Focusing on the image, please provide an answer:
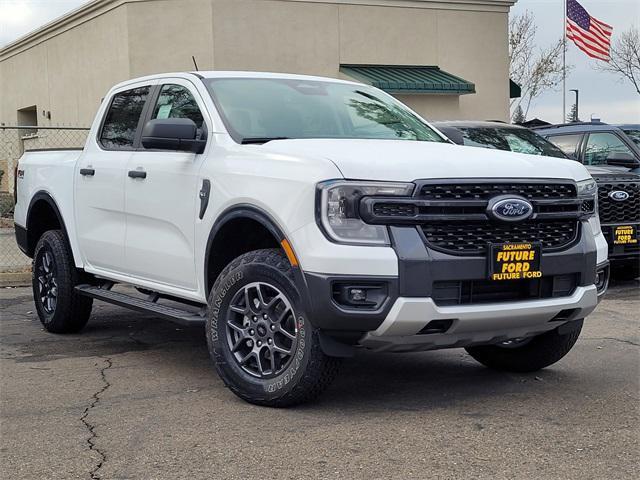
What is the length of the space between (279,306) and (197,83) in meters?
1.91

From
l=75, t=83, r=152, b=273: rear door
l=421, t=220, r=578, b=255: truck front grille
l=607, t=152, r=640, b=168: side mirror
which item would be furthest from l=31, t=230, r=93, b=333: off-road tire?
l=607, t=152, r=640, b=168: side mirror

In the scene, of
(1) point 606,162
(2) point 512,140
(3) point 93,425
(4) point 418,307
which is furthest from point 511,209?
(1) point 606,162

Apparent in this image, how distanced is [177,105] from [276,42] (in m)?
15.2

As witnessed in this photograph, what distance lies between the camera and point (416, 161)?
4836 millimetres

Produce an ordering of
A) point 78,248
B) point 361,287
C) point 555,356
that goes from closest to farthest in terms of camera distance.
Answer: point 361,287 → point 555,356 → point 78,248

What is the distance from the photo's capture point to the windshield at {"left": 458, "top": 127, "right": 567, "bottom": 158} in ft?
32.9

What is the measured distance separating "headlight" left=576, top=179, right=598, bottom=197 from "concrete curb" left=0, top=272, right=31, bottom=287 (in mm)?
7586

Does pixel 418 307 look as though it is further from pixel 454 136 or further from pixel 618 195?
pixel 618 195

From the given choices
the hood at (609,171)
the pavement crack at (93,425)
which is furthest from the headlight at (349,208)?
the hood at (609,171)

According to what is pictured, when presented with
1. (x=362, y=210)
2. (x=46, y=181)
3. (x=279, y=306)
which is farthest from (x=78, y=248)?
(x=362, y=210)

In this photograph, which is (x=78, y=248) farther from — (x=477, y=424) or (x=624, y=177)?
(x=624, y=177)

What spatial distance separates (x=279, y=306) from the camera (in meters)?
4.99

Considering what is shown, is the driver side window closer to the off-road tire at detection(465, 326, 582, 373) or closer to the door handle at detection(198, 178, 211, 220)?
the off-road tire at detection(465, 326, 582, 373)

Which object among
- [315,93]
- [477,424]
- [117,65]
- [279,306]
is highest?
[117,65]
